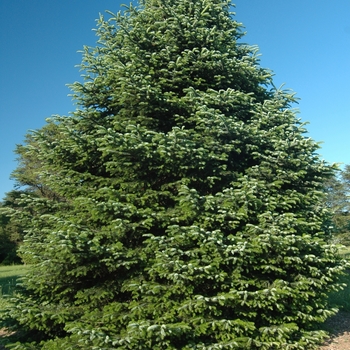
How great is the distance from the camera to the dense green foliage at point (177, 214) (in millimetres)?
4742

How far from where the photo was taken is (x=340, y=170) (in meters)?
5.87

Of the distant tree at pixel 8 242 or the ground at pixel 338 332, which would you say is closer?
the ground at pixel 338 332

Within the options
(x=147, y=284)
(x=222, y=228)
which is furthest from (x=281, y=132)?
(x=147, y=284)

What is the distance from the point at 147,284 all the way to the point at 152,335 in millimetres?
667

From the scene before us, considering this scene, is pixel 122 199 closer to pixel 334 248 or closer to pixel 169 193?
pixel 169 193

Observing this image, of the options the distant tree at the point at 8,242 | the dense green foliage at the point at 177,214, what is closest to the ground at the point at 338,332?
the dense green foliage at the point at 177,214

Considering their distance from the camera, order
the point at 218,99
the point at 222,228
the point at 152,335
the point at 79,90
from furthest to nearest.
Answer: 1. the point at 79,90
2. the point at 218,99
3. the point at 222,228
4. the point at 152,335

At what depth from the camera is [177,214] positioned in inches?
207

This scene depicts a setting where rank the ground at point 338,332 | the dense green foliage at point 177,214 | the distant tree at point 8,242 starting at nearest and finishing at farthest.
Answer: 1. the dense green foliage at point 177,214
2. the ground at point 338,332
3. the distant tree at point 8,242

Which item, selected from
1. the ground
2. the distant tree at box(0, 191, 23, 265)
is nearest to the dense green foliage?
the ground

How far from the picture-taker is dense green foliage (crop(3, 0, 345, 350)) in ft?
15.6

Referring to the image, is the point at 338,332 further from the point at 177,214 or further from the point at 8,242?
the point at 8,242

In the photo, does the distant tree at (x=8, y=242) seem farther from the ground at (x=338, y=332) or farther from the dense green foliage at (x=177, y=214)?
the dense green foliage at (x=177, y=214)

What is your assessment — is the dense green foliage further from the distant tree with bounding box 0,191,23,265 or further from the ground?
the distant tree with bounding box 0,191,23,265
